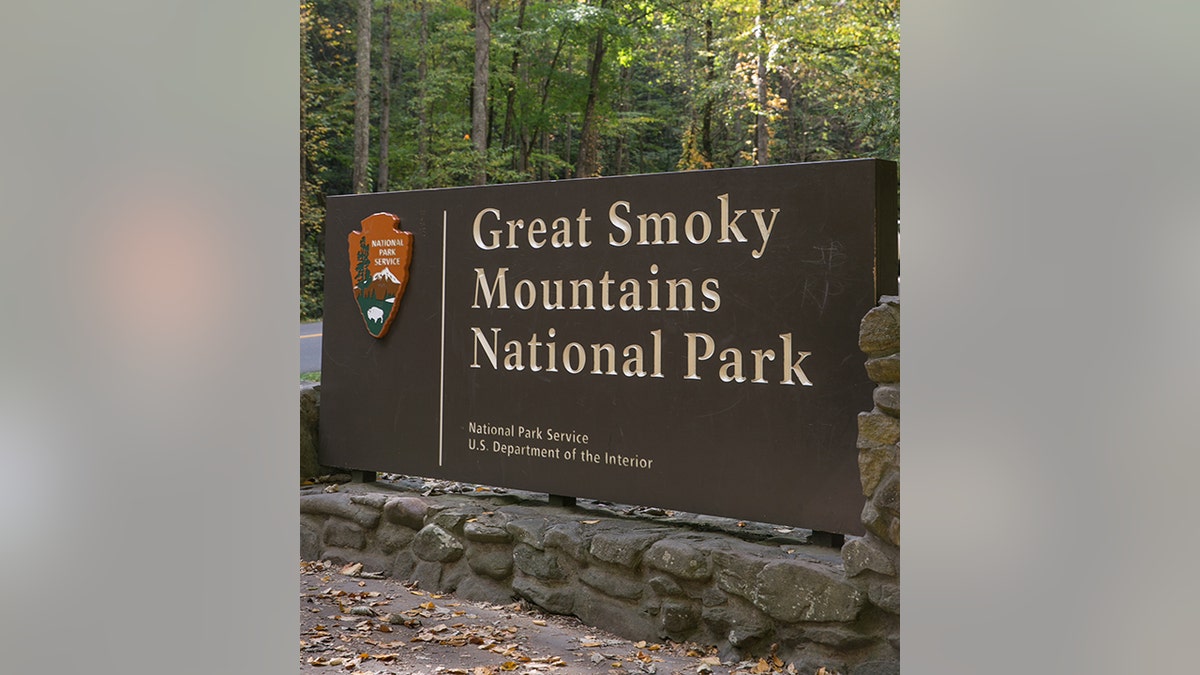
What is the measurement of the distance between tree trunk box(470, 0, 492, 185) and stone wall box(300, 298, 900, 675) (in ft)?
37.4

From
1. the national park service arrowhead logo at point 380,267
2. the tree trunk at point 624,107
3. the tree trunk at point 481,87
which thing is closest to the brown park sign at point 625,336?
the national park service arrowhead logo at point 380,267

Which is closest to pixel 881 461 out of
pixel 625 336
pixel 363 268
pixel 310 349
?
pixel 625 336

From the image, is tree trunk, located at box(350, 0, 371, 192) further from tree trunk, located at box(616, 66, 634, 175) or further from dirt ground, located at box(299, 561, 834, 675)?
dirt ground, located at box(299, 561, 834, 675)

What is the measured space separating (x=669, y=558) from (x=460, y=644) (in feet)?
3.42

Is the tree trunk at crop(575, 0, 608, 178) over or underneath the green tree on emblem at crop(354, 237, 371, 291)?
over

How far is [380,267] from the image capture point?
5.85m

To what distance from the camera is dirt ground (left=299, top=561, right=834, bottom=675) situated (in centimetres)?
411

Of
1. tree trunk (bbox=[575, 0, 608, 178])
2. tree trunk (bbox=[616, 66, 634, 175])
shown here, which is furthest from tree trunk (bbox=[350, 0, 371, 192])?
tree trunk (bbox=[616, 66, 634, 175])

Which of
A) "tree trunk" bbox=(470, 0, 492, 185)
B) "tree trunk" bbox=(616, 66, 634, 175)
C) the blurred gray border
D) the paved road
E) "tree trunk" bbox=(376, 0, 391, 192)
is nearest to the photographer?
the blurred gray border

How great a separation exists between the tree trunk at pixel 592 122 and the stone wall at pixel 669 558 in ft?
53.1
